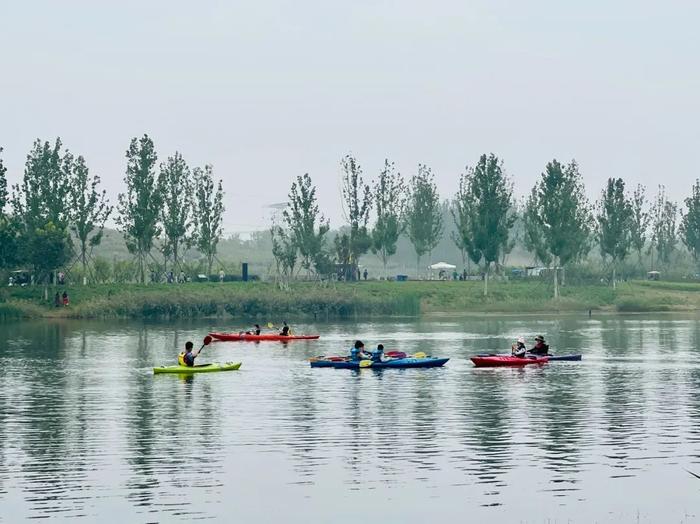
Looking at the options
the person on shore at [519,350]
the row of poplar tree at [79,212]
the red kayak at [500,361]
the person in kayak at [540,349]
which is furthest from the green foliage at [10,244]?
the person on shore at [519,350]

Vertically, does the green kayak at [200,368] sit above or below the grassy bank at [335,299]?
below

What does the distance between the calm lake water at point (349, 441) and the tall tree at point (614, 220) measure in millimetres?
70419

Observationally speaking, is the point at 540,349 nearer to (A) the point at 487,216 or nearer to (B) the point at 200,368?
(B) the point at 200,368

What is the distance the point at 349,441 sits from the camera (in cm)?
3606

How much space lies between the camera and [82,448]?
114 ft

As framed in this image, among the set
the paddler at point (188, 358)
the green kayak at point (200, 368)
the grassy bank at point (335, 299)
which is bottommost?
the green kayak at point (200, 368)

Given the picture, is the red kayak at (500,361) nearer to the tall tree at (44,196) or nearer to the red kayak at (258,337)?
the red kayak at (258,337)

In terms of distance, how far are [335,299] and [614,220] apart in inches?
1363

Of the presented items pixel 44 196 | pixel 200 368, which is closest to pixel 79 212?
pixel 44 196

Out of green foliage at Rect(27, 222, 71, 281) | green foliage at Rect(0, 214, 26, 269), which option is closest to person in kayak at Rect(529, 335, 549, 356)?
green foliage at Rect(27, 222, 71, 281)

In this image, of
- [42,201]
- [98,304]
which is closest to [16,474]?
[98,304]

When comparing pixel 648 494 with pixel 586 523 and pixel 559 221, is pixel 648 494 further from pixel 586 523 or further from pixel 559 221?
pixel 559 221

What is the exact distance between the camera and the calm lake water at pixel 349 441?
2714cm

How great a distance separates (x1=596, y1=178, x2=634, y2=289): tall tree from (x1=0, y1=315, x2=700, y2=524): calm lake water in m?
70.4
